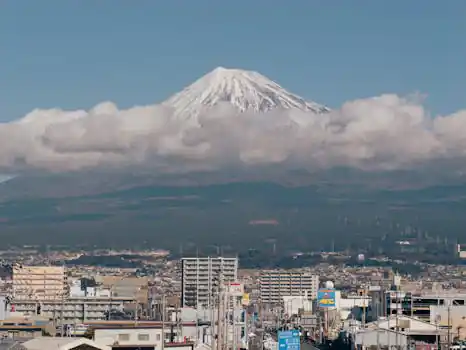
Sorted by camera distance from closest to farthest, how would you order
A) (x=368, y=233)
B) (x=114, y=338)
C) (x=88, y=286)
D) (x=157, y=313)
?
1. (x=114, y=338)
2. (x=157, y=313)
3. (x=88, y=286)
4. (x=368, y=233)

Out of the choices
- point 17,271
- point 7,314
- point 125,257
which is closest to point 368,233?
point 125,257

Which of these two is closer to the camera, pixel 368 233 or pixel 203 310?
pixel 203 310

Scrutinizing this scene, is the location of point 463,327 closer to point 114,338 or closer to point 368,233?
point 114,338

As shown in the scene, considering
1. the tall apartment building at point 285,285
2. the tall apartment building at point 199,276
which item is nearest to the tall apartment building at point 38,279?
the tall apartment building at point 199,276

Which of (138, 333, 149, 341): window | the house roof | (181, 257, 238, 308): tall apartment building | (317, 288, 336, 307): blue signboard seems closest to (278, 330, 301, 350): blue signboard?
(138, 333, 149, 341): window

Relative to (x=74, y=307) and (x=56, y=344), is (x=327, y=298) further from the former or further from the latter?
(x=56, y=344)

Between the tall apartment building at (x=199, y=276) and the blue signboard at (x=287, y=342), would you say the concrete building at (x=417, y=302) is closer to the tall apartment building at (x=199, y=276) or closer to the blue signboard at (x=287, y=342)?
the blue signboard at (x=287, y=342)

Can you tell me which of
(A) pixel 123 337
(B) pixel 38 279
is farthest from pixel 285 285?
(A) pixel 123 337
